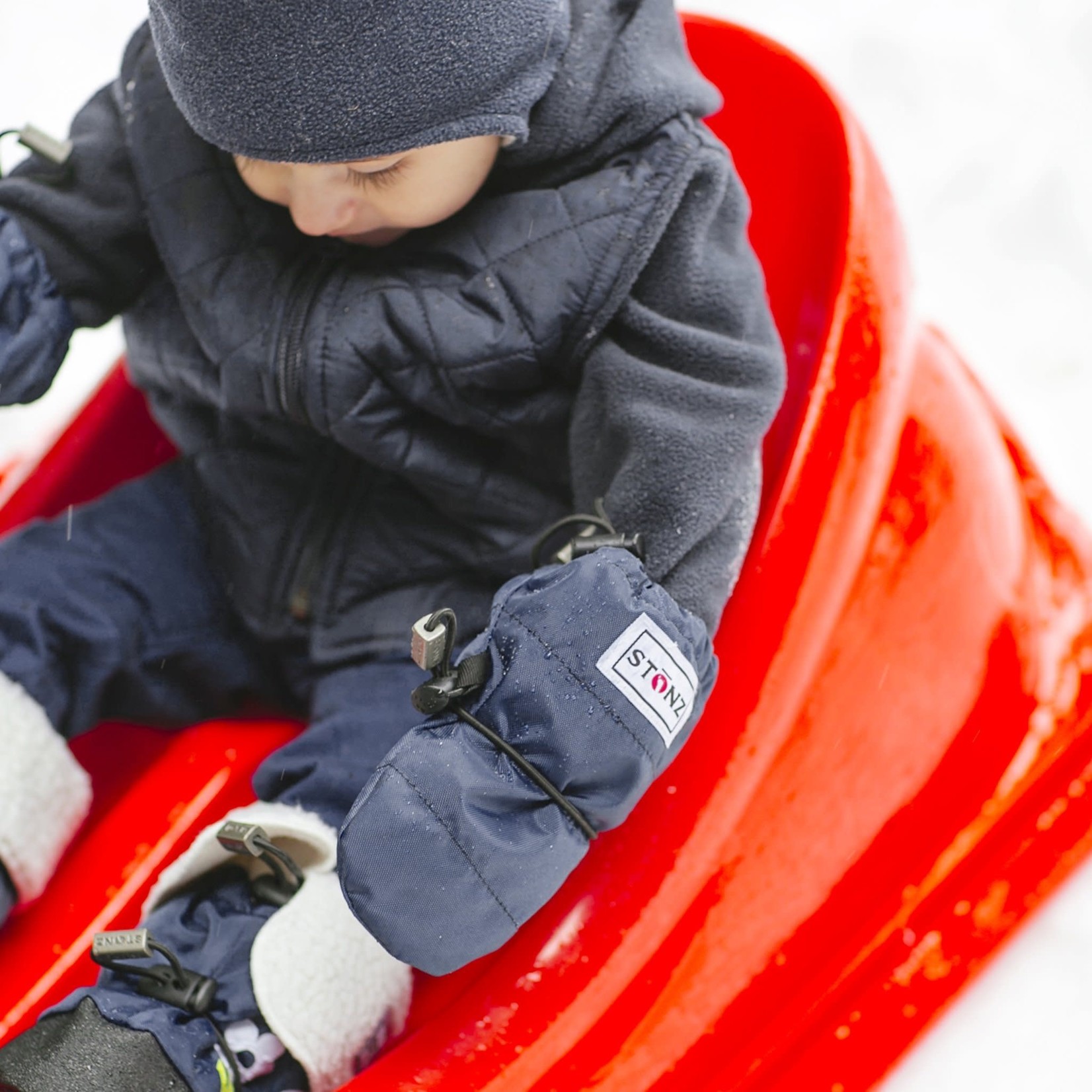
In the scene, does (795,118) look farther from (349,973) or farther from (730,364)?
(349,973)

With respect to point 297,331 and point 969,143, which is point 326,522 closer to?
point 297,331

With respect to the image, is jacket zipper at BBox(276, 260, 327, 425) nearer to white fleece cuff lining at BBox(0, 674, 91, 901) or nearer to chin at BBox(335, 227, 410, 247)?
chin at BBox(335, 227, 410, 247)

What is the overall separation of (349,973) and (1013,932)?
47cm

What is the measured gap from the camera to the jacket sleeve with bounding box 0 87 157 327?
2.58 ft

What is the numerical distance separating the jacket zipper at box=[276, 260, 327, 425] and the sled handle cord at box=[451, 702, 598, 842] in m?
0.23

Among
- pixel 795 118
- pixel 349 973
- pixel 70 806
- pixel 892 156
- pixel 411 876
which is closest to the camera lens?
pixel 411 876

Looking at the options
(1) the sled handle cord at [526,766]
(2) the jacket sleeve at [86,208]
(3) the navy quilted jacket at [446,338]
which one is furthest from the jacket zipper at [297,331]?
(1) the sled handle cord at [526,766]

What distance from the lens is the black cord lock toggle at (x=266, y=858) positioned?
722 mm

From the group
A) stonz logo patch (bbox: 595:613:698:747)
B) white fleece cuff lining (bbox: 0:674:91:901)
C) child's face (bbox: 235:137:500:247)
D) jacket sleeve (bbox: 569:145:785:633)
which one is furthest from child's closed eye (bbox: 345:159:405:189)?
white fleece cuff lining (bbox: 0:674:91:901)

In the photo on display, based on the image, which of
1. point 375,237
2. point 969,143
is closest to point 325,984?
point 375,237

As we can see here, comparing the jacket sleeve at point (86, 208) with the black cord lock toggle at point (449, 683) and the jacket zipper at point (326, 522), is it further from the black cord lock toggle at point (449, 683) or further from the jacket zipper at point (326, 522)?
the black cord lock toggle at point (449, 683)

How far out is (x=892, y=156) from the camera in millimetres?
1485

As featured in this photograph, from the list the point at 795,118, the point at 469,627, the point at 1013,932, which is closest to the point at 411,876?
the point at 469,627

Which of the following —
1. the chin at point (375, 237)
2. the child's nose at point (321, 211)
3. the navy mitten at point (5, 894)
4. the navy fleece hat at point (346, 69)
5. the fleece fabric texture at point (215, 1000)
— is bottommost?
the navy mitten at point (5, 894)
